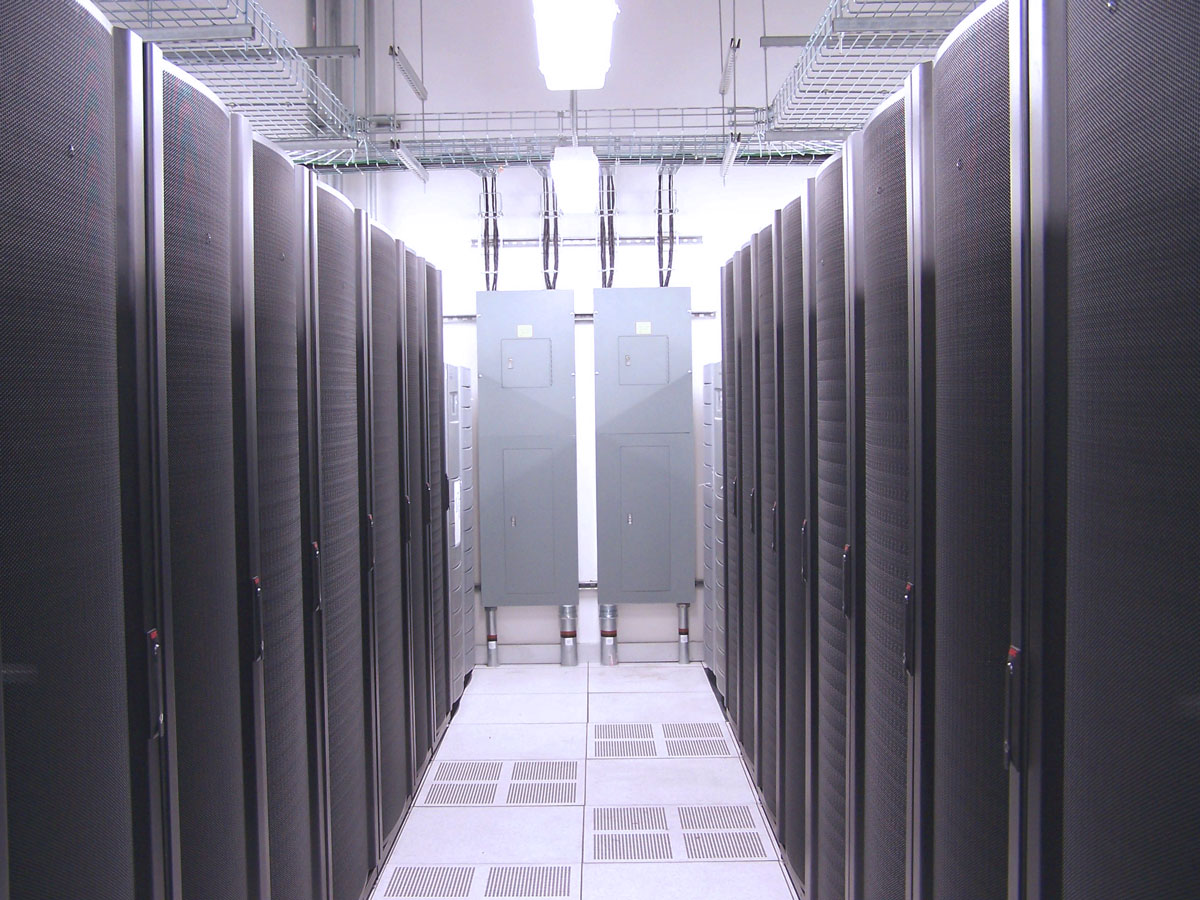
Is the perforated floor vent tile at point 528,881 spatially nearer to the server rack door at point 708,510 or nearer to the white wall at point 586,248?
the server rack door at point 708,510

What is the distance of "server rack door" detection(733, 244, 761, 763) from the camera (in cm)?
292

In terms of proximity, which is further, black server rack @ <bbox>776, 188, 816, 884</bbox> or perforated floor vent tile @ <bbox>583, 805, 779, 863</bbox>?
perforated floor vent tile @ <bbox>583, 805, 779, 863</bbox>

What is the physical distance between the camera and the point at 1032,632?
96 cm

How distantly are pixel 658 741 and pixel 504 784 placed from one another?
77 centimetres

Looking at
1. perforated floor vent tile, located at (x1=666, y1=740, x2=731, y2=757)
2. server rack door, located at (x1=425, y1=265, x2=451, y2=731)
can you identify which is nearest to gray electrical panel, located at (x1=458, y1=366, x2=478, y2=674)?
server rack door, located at (x1=425, y1=265, x2=451, y2=731)

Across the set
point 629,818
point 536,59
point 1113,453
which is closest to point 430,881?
point 629,818

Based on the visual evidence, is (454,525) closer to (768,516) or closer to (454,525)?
(454,525)

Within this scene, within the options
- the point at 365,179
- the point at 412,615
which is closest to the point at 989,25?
the point at 412,615

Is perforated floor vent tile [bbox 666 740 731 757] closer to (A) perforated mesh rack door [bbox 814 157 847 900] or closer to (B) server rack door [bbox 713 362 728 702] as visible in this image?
(B) server rack door [bbox 713 362 728 702]

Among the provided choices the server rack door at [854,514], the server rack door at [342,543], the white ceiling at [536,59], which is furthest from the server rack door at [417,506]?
the white ceiling at [536,59]

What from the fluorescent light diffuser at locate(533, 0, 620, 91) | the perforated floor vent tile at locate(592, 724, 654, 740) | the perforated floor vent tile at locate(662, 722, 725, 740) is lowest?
the perforated floor vent tile at locate(592, 724, 654, 740)

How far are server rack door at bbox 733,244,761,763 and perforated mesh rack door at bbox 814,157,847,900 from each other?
94 cm

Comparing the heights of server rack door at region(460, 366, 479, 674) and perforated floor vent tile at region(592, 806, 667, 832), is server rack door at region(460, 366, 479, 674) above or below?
above

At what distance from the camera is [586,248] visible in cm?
473
